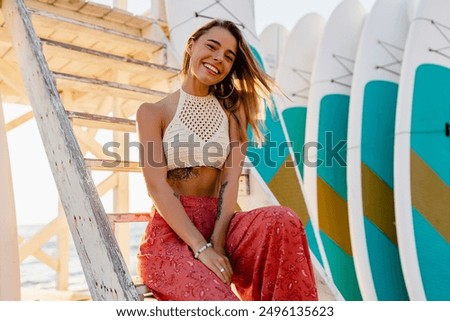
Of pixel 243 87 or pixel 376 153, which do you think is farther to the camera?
pixel 376 153

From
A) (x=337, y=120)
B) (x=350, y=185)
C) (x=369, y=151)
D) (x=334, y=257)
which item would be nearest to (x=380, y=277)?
(x=334, y=257)

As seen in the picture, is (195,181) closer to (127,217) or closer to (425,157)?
(127,217)

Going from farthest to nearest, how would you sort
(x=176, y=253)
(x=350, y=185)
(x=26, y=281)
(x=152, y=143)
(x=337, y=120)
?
(x=26, y=281), (x=337, y=120), (x=350, y=185), (x=152, y=143), (x=176, y=253)

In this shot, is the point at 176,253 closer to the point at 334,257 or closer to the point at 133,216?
the point at 133,216

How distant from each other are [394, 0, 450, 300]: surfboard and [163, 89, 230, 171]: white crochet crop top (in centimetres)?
177

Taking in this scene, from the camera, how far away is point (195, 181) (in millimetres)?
1307

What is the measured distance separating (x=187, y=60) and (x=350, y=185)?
2.05 m

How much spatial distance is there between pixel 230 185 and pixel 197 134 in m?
0.17

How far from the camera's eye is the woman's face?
131 centimetres

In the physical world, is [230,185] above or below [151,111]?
below

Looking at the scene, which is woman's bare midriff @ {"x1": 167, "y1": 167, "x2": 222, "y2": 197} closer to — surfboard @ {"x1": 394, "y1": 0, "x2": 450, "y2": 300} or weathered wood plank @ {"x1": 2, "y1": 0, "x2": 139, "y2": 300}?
weathered wood plank @ {"x1": 2, "y1": 0, "x2": 139, "y2": 300}

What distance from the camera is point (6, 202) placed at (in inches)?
59.5

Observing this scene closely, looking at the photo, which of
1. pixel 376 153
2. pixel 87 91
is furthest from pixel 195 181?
pixel 376 153

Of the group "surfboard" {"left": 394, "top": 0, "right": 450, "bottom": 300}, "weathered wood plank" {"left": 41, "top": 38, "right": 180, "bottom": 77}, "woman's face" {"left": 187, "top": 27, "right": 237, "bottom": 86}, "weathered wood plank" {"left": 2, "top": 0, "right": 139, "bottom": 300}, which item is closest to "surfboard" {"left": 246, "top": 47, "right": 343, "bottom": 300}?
"weathered wood plank" {"left": 41, "top": 38, "right": 180, "bottom": 77}
